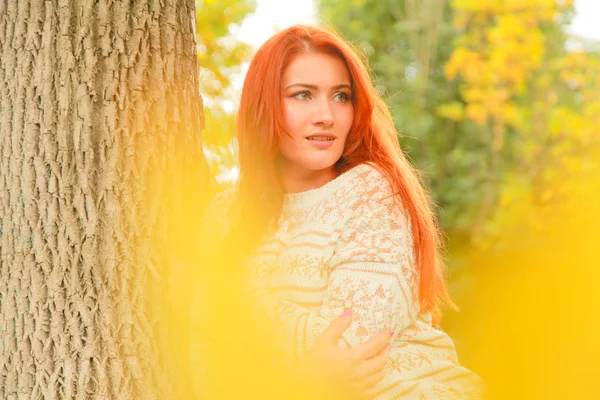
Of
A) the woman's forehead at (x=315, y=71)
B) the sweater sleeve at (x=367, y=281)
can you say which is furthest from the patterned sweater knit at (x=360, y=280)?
the woman's forehead at (x=315, y=71)

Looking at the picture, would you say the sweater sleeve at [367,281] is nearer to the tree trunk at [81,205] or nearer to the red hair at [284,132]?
the red hair at [284,132]

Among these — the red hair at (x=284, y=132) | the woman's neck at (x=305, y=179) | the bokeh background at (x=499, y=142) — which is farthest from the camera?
the woman's neck at (x=305, y=179)

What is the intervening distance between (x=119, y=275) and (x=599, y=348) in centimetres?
154

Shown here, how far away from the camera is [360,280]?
5.74ft

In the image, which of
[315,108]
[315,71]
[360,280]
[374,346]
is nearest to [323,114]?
[315,108]

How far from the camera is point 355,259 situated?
179cm

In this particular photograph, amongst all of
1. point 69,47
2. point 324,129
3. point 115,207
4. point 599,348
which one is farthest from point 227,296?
point 599,348

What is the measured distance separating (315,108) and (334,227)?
373 mm

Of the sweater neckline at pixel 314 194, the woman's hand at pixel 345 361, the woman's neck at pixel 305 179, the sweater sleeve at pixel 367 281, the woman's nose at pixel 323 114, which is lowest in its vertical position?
the woman's hand at pixel 345 361

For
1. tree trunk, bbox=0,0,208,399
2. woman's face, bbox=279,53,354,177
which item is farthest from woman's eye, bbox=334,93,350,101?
tree trunk, bbox=0,0,208,399

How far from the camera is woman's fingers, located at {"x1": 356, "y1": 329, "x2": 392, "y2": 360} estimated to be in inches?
67.0

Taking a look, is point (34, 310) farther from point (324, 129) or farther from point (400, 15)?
point (400, 15)

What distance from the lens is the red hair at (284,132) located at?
6.48 ft

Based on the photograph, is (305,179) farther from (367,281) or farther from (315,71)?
(367,281)
